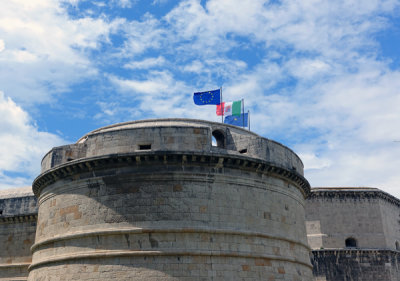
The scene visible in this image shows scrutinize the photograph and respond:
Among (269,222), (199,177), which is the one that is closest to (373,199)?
(269,222)

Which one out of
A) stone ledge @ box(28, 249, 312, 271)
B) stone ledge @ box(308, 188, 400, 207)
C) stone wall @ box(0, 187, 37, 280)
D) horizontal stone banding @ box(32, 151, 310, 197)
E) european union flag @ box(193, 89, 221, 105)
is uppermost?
european union flag @ box(193, 89, 221, 105)

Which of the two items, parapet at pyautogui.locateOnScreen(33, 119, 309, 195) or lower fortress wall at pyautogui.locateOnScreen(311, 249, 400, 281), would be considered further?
lower fortress wall at pyautogui.locateOnScreen(311, 249, 400, 281)

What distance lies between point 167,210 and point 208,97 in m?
6.66

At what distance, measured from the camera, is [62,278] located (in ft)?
42.7

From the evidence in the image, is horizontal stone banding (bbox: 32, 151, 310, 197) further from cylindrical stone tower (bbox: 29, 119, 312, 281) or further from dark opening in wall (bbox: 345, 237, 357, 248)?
dark opening in wall (bbox: 345, 237, 357, 248)

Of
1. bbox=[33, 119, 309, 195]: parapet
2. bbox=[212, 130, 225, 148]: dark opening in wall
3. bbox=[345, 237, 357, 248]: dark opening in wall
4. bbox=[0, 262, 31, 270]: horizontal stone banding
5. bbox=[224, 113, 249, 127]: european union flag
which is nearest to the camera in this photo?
bbox=[33, 119, 309, 195]: parapet

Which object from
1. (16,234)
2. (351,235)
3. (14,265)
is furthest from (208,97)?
(351,235)

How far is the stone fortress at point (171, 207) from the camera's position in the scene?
40.6 ft

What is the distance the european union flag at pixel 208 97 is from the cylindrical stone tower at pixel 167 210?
11.3ft

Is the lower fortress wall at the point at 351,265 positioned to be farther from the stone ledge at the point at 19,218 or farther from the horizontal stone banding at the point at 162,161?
the stone ledge at the point at 19,218

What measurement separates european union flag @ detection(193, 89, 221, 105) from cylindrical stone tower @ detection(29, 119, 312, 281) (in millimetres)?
3430

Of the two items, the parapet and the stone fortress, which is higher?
the parapet

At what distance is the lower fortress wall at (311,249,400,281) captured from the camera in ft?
83.3

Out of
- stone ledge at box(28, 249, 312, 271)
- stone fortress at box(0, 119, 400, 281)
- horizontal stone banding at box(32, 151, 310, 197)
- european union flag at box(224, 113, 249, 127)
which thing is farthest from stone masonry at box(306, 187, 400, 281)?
stone ledge at box(28, 249, 312, 271)
